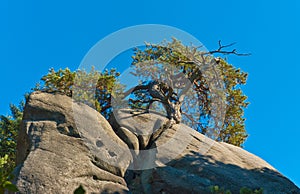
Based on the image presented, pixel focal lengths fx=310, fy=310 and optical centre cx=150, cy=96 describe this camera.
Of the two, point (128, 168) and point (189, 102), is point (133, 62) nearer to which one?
point (189, 102)

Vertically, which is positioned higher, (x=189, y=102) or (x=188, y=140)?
(x=189, y=102)

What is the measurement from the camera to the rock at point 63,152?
8.91 m

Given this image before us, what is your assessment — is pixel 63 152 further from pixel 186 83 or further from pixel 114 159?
pixel 186 83

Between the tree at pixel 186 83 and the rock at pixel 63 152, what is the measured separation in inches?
205

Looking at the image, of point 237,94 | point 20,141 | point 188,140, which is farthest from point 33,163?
point 237,94

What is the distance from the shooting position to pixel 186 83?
1753cm

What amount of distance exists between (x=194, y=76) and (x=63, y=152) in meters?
9.47

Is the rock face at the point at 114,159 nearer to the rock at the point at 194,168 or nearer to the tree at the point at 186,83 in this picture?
the rock at the point at 194,168

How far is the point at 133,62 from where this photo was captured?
18.6 meters

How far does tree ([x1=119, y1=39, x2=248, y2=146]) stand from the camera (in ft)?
55.2

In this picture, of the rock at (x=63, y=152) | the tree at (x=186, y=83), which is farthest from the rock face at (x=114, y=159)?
the tree at (x=186, y=83)

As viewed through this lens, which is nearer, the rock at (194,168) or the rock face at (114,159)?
the rock face at (114,159)

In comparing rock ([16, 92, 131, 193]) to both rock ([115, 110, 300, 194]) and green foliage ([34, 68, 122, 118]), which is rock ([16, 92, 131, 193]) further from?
green foliage ([34, 68, 122, 118])

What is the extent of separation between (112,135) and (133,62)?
738cm
